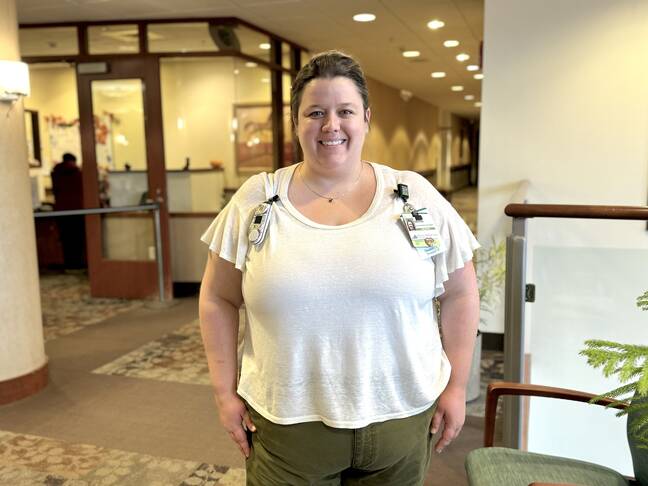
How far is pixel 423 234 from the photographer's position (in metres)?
1.17

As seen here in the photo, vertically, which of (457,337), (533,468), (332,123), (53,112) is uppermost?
(53,112)

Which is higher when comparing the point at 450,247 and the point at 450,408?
the point at 450,247

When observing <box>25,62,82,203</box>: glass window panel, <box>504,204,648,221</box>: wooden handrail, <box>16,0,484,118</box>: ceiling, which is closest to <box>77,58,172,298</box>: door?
<box>16,0,484,118</box>: ceiling

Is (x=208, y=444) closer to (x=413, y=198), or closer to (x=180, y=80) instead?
(x=413, y=198)

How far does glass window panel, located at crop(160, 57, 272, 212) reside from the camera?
18.6 ft

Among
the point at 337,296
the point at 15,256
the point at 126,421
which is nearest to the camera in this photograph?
the point at 337,296

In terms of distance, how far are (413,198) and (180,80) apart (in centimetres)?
495

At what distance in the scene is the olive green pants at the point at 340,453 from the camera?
1172 mm

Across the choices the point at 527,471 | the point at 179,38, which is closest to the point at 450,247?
the point at 527,471

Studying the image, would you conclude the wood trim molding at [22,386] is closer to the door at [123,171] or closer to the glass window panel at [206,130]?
the door at [123,171]

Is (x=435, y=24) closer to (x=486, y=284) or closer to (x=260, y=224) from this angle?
(x=486, y=284)

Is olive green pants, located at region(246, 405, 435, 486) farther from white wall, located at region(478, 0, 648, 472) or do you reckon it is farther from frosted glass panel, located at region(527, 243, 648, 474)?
white wall, located at region(478, 0, 648, 472)

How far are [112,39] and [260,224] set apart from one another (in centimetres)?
496

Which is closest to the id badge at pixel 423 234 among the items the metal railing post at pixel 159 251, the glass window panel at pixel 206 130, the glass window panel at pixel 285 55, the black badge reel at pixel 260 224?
the black badge reel at pixel 260 224
